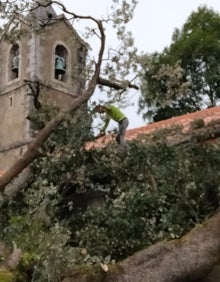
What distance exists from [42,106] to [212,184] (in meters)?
3.70

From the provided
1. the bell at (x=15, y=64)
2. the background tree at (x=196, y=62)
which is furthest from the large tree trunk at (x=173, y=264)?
the bell at (x=15, y=64)

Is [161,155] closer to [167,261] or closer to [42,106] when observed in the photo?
[42,106]

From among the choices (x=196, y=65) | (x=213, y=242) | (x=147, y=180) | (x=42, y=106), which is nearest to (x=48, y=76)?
(x=196, y=65)

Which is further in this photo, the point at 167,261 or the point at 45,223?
the point at 45,223

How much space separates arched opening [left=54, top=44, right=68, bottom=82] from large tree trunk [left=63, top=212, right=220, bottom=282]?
75.2ft

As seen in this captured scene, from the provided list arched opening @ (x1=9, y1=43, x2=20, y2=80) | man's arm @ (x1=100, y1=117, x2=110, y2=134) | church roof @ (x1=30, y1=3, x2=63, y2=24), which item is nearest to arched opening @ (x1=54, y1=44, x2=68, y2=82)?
arched opening @ (x1=9, y1=43, x2=20, y2=80)

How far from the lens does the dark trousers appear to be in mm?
10789

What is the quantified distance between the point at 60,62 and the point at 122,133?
19717 mm

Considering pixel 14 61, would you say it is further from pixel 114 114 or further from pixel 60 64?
pixel 114 114

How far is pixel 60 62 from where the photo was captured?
1196 inches

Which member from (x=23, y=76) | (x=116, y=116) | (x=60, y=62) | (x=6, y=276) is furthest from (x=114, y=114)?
(x=23, y=76)

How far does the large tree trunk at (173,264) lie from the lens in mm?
7328

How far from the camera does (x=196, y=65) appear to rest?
29.0 meters

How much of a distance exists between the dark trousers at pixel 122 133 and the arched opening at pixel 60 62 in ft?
62.5
